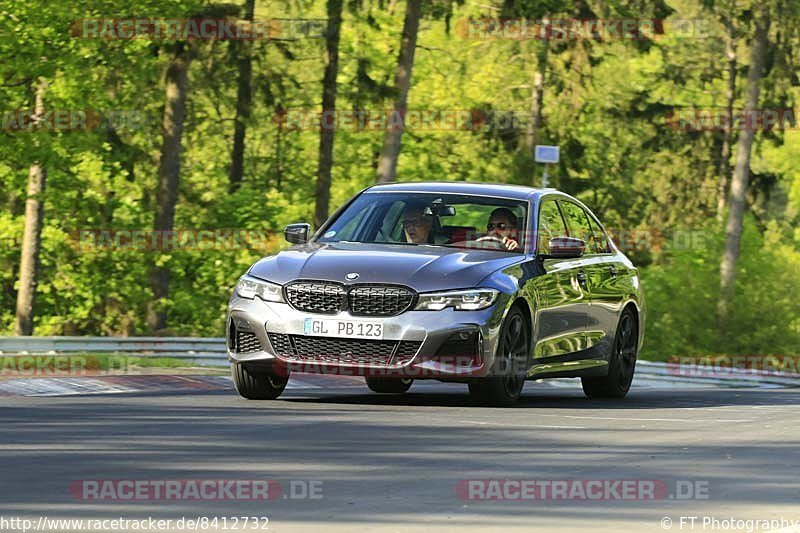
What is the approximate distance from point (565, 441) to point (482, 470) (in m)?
1.81

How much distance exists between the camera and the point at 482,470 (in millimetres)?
9508

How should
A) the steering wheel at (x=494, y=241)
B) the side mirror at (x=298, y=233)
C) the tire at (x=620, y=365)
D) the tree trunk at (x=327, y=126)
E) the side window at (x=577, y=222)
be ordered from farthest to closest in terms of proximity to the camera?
1. the tree trunk at (x=327, y=126)
2. the tire at (x=620, y=365)
3. the side window at (x=577, y=222)
4. the side mirror at (x=298, y=233)
5. the steering wheel at (x=494, y=241)

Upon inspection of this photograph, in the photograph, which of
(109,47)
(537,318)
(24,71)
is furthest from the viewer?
(109,47)

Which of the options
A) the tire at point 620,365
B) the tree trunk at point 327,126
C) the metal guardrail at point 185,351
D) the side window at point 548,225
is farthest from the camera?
the tree trunk at point 327,126

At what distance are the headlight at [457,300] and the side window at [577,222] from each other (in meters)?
2.49

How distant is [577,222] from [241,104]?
3144cm

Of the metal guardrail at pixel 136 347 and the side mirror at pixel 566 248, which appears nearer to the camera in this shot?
the side mirror at pixel 566 248

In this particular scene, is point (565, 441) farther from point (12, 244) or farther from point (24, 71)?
point (12, 244)

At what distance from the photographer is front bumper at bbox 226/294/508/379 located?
42.7 ft

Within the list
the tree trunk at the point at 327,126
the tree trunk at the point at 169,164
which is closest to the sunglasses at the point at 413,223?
the tree trunk at the point at 169,164

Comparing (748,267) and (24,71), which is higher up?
(24,71)

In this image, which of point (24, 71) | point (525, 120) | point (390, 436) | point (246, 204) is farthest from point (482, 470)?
point (525, 120)

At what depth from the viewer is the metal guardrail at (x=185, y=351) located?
21.6m

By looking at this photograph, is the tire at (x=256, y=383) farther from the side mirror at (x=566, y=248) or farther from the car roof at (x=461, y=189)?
the side mirror at (x=566, y=248)
